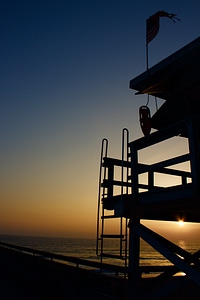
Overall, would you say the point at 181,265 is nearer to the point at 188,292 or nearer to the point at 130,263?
the point at 130,263

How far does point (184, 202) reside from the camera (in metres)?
5.74

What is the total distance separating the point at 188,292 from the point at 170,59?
5724 millimetres

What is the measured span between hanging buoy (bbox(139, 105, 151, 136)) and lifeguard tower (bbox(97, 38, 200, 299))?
6cm

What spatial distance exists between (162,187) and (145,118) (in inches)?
71.9

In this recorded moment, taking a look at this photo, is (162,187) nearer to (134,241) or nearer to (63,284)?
(134,241)

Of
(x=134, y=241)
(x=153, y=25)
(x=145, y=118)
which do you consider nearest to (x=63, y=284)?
(x=134, y=241)

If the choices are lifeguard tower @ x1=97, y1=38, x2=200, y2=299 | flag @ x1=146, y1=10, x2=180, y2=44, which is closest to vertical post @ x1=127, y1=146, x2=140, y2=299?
lifeguard tower @ x1=97, y1=38, x2=200, y2=299

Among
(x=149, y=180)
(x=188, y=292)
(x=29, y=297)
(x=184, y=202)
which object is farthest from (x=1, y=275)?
(x=184, y=202)

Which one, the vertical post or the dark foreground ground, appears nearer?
the vertical post

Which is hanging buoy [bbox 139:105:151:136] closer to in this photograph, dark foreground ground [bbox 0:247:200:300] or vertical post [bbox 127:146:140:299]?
vertical post [bbox 127:146:140:299]

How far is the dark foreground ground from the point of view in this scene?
660cm

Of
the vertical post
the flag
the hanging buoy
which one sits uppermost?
the flag

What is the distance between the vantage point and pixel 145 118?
8.01 metres

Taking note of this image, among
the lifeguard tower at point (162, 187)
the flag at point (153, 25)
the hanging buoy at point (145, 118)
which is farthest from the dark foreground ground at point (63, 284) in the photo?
the flag at point (153, 25)
